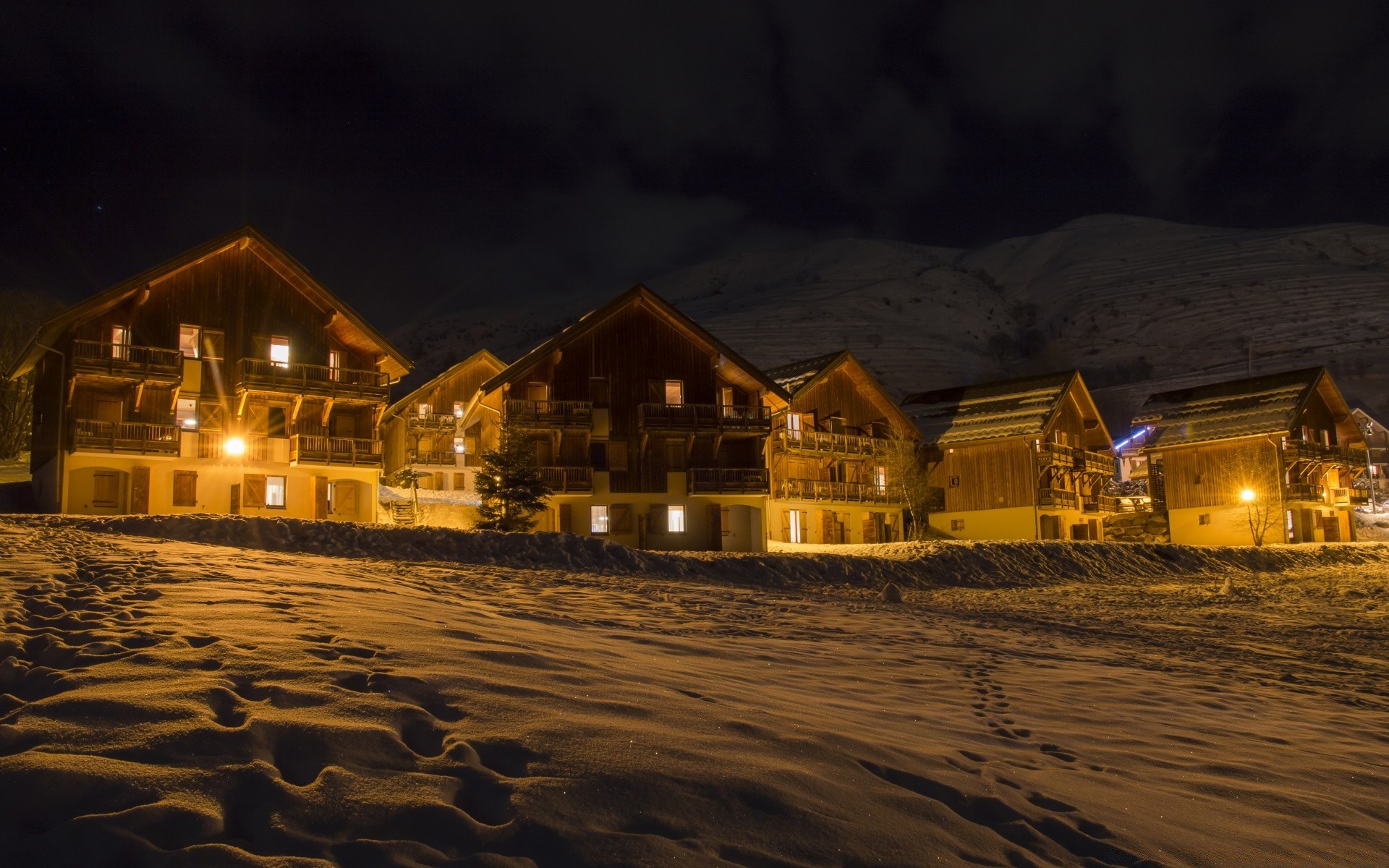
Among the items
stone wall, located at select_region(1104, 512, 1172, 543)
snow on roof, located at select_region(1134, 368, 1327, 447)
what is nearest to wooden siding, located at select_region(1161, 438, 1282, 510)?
snow on roof, located at select_region(1134, 368, 1327, 447)

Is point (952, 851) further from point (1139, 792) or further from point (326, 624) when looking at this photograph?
point (326, 624)

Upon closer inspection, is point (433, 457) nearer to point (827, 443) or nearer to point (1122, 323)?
point (827, 443)

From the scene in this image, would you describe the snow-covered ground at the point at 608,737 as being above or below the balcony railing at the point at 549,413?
below

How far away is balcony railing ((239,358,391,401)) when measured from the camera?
40781 mm

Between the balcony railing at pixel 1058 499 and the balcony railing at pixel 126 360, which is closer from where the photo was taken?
the balcony railing at pixel 126 360

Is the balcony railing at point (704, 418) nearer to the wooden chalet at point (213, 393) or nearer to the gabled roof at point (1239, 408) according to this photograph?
the wooden chalet at point (213, 393)

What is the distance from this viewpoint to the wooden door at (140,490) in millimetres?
38844

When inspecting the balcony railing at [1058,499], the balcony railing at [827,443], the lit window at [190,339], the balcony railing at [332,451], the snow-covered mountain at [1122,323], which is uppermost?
the snow-covered mountain at [1122,323]

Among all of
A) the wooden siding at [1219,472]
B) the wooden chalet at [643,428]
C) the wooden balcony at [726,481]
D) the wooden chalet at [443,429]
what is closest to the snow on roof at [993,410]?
the wooden siding at [1219,472]

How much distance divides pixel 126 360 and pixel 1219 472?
6114 centimetres

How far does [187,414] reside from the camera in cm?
4059

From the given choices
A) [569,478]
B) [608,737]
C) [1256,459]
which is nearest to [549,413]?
[569,478]

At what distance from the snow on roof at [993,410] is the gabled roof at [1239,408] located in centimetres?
831

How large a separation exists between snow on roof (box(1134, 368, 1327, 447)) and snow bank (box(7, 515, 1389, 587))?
1764 centimetres
